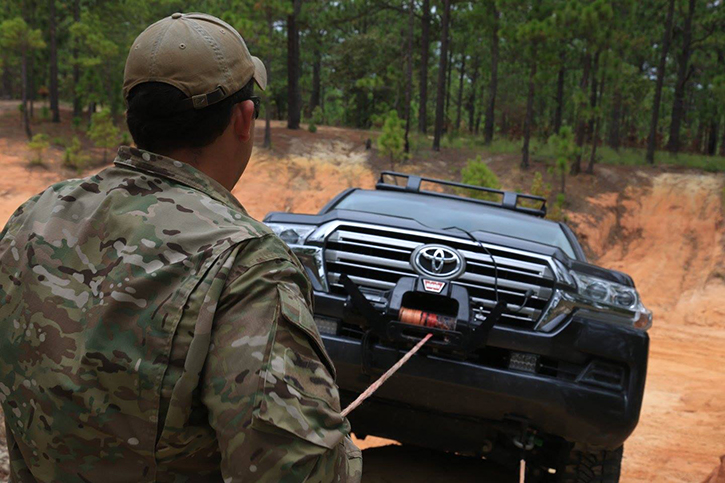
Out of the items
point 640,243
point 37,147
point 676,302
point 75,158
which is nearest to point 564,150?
point 640,243

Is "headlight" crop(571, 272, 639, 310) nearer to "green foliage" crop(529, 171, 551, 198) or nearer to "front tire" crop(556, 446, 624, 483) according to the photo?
"front tire" crop(556, 446, 624, 483)

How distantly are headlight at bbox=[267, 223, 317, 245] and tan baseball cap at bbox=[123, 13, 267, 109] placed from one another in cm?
257

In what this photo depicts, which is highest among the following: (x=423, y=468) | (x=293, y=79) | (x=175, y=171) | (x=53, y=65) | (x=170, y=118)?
(x=53, y=65)

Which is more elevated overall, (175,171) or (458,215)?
(175,171)

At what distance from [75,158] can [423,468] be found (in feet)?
60.3

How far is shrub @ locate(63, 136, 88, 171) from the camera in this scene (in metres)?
20.3

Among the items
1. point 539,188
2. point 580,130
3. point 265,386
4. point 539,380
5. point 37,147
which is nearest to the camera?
point 265,386

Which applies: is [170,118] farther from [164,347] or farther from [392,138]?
[392,138]

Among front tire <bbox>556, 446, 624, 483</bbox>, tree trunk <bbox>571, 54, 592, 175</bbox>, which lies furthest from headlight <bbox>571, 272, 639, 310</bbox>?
tree trunk <bbox>571, 54, 592, 175</bbox>

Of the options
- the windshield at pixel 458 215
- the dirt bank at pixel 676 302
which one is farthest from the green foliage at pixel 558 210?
the windshield at pixel 458 215

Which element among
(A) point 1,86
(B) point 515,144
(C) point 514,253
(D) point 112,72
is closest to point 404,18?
(B) point 515,144

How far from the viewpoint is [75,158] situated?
2039cm

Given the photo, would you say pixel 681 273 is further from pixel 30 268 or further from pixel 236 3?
pixel 30 268

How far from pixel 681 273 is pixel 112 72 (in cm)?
1859
